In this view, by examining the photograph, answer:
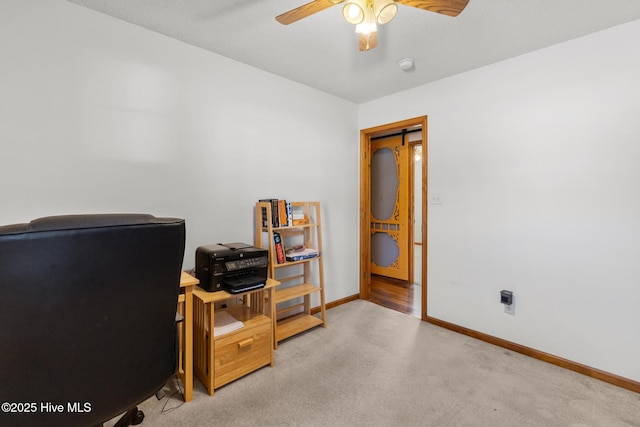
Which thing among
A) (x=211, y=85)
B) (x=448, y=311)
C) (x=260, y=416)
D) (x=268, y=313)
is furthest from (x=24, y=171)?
(x=448, y=311)

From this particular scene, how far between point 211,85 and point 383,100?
1.93 m

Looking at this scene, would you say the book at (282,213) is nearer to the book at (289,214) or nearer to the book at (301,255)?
the book at (289,214)

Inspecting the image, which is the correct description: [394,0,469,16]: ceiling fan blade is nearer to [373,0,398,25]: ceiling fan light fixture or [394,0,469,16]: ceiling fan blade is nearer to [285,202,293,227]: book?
[373,0,398,25]: ceiling fan light fixture

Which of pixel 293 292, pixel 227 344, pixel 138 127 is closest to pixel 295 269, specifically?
pixel 293 292

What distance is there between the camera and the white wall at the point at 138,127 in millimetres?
1665

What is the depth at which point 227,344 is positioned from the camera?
1904mm

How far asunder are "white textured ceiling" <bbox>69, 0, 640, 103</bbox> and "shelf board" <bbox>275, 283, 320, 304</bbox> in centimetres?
207

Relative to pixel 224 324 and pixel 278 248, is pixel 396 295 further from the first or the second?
pixel 224 324

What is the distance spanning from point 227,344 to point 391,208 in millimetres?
3309

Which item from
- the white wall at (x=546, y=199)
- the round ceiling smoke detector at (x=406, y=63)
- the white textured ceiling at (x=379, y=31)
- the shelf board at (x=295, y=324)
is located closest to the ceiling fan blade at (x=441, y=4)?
the white textured ceiling at (x=379, y=31)

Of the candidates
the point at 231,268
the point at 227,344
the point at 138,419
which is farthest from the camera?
the point at 231,268

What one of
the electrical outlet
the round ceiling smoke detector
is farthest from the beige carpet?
the round ceiling smoke detector

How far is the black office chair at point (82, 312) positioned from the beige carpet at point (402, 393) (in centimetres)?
87

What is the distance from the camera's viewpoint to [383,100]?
3.36m
